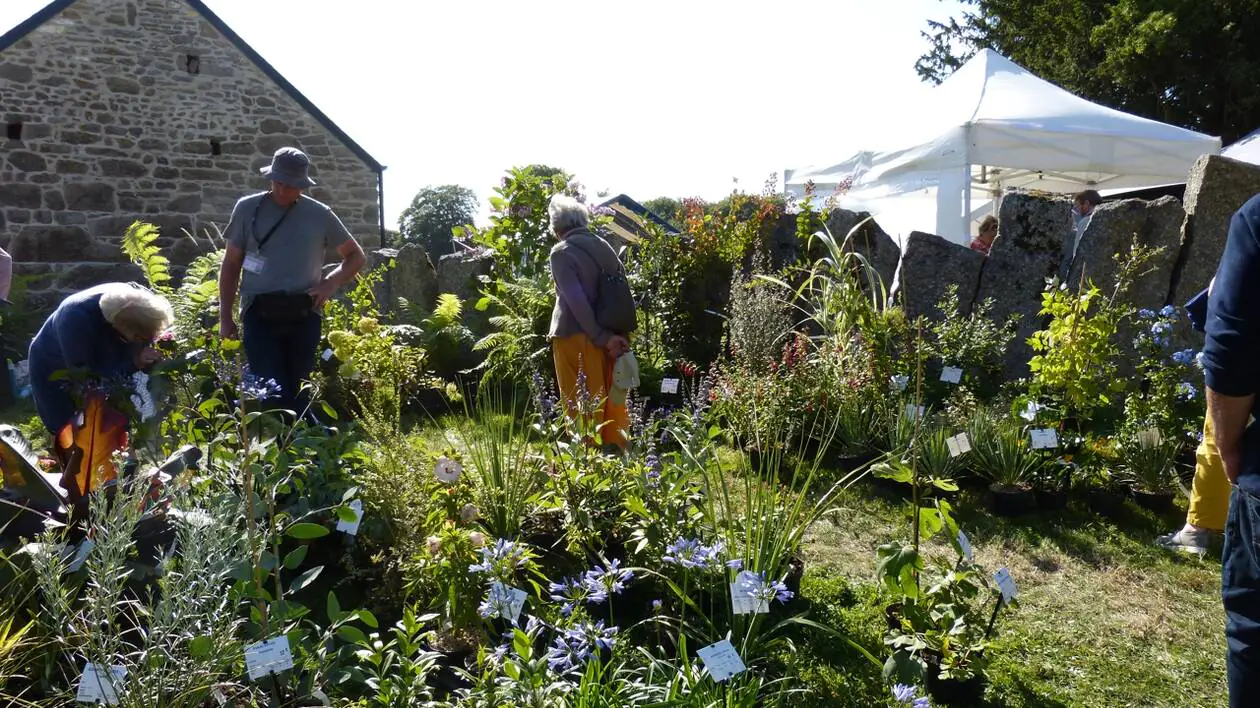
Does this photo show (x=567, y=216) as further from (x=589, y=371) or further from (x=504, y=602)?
(x=504, y=602)

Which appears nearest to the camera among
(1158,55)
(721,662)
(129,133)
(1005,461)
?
(721,662)

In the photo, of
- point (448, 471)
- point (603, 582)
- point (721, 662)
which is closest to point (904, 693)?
point (721, 662)

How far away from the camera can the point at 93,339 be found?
313 centimetres

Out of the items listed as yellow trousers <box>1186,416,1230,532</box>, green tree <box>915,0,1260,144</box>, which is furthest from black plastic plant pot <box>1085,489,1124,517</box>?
green tree <box>915,0,1260,144</box>

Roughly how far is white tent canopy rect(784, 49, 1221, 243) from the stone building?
7455mm

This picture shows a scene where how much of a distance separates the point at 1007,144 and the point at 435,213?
847 inches

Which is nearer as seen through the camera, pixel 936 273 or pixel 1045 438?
pixel 1045 438

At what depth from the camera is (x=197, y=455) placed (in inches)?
113

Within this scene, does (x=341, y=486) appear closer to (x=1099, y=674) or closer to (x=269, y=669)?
(x=269, y=669)

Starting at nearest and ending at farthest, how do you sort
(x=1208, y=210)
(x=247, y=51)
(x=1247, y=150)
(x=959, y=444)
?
(x=959, y=444) < (x=1208, y=210) < (x=1247, y=150) < (x=247, y=51)

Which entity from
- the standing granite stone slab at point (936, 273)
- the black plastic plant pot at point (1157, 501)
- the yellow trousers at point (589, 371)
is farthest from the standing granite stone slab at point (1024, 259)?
the yellow trousers at point (589, 371)

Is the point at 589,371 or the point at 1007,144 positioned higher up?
the point at 1007,144

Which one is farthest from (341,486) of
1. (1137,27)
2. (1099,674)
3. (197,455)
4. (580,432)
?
(1137,27)

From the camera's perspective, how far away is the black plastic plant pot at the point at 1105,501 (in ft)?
13.2
